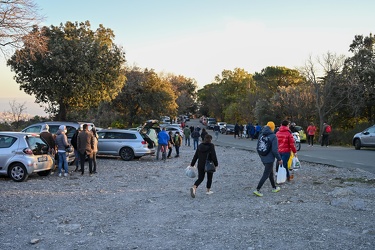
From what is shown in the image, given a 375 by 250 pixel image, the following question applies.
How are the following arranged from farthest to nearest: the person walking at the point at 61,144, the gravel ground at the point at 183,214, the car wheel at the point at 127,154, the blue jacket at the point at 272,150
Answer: the car wheel at the point at 127,154 → the person walking at the point at 61,144 → the blue jacket at the point at 272,150 → the gravel ground at the point at 183,214

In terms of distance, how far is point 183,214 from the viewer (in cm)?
822

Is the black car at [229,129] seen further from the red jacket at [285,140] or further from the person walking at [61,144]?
the red jacket at [285,140]

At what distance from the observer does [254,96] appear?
6241 centimetres

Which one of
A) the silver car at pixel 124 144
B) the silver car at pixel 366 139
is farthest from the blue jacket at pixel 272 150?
the silver car at pixel 366 139

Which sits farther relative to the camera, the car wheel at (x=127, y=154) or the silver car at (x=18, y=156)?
the car wheel at (x=127, y=154)

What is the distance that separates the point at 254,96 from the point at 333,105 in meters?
22.4

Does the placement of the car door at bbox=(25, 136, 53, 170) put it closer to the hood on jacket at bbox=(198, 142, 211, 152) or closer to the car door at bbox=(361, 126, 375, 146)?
the hood on jacket at bbox=(198, 142, 211, 152)

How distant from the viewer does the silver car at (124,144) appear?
1967cm

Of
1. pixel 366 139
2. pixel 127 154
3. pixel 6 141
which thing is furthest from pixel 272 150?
pixel 366 139

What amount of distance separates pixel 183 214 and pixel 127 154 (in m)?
11.9

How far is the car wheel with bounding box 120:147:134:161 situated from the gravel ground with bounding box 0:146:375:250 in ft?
20.5

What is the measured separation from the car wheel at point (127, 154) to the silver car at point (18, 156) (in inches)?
279

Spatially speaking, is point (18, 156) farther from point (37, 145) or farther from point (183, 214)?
point (183, 214)

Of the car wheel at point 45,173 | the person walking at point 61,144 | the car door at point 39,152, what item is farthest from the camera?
the car wheel at point 45,173
